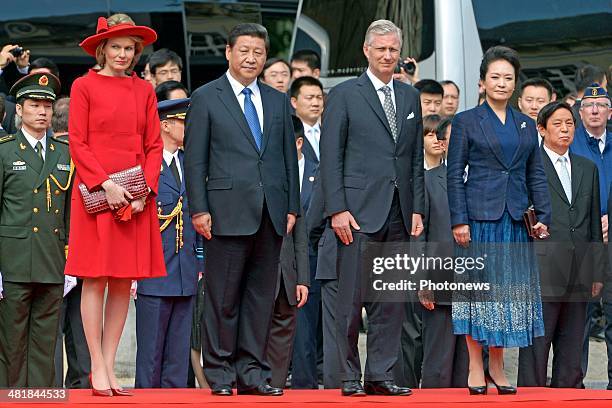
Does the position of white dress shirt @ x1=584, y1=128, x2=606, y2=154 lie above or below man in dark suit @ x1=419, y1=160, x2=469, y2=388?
above

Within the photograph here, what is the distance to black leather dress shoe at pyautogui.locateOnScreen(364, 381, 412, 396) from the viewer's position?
30.8ft

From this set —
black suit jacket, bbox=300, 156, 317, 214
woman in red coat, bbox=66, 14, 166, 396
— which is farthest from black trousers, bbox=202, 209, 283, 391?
black suit jacket, bbox=300, 156, 317, 214

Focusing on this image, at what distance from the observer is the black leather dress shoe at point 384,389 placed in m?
9.39

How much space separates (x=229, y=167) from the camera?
938 cm

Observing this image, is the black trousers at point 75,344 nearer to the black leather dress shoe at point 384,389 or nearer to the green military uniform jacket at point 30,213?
the green military uniform jacket at point 30,213

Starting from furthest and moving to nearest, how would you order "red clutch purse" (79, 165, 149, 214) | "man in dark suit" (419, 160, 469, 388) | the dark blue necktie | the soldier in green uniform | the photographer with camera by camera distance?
the photographer with camera → "man in dark suit" (419, 160, 469, 388) → the soldier in green uniform → the dark blue necktie → "red clutch purse" (79, 165, 149, 214)

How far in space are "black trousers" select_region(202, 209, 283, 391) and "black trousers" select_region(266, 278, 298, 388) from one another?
121 centimetres

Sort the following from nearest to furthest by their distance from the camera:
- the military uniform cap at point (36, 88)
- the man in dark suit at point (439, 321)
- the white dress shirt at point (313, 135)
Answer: the military uniform cap at point (36, 88) < the man in dark suit at point (439, 321) < the white dress shirt at point (313, 135)

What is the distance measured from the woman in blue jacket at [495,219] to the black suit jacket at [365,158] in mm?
327

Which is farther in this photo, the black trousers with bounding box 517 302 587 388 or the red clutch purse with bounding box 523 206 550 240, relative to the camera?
the black trousers with bounding box 517 302 587 388

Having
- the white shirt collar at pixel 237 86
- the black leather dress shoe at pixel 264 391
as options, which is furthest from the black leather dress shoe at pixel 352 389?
the white shirt collar at pixel 237 86

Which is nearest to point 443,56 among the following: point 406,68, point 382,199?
point 406,68

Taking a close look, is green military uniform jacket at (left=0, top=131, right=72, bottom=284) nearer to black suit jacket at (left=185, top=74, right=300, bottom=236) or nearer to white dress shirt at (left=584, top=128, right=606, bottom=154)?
black suit jacket at (left=185, top=74, right=300, bottom=236)

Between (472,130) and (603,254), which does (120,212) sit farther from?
(603,254)
